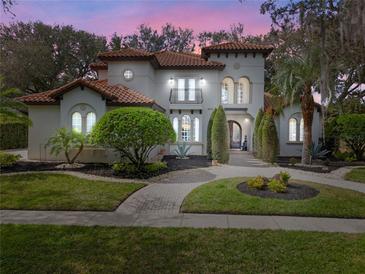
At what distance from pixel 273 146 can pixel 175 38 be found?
25668 millimetres

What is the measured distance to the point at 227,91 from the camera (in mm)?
20922

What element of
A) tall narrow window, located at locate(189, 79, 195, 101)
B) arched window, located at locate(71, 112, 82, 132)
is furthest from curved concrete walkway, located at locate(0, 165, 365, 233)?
tall narrow window, located at locate(189, 79, 195, 101)

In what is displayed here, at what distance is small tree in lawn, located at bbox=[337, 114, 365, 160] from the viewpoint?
56.0 feet

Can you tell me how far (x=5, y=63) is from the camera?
2783 cm

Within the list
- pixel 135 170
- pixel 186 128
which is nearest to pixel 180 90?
pixel 186 128

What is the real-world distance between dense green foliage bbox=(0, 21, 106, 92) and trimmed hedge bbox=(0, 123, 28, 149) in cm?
641

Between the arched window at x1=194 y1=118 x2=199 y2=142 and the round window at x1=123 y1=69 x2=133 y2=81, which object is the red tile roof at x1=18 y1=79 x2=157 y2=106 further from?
the arched window at x1=194 y1=118 x2=199 y2=142

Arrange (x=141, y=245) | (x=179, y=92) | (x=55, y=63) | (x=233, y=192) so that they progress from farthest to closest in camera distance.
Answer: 1. (x=55, y=63)
2. (x=179, y=92)
3. (x=233, y=192)
4. (x=141, y=245)

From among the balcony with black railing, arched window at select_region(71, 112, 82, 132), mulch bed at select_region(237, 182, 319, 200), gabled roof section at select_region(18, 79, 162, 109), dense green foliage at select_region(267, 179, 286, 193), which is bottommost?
mulch bed at select_region(237, 182, 319, 200)

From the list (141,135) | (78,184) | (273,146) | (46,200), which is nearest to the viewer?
(46,200)

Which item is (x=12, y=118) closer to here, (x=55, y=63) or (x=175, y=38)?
(x=55, y=63)

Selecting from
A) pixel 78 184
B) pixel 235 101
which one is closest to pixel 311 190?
pixel 78 184

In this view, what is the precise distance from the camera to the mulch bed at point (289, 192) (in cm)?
823

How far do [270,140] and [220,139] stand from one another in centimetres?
282
